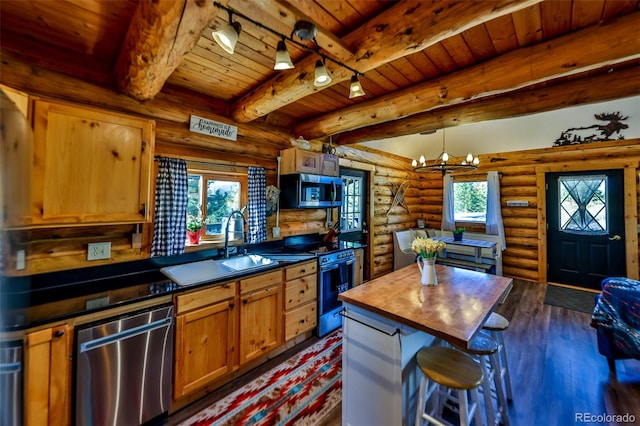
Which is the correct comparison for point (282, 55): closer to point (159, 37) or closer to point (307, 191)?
point (159, 37)

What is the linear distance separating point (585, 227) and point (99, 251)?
276 inches

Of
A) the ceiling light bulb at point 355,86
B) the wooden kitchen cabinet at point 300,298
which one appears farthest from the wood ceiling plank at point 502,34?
the wooden kitchen cabinet at point 300,298

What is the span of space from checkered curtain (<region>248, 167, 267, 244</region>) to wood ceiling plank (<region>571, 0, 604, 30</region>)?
2810 millimetres

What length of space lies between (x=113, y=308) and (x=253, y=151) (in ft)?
6.62

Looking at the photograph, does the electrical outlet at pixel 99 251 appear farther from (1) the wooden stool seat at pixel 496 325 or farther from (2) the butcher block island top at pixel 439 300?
(1) the wooden stool seat at pixel 496 325

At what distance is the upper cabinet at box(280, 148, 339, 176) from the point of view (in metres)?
3.02

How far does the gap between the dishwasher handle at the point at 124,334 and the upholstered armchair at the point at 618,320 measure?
12.1 feet

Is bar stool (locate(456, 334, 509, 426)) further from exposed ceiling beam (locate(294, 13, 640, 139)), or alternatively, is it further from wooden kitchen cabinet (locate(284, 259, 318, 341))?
exposed ceiling beam (locate(294, 13, 640, 139))

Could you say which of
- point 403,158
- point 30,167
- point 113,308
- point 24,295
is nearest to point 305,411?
point 113,308

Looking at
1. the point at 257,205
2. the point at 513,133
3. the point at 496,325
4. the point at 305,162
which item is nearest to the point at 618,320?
the point at 496,325

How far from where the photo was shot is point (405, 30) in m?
1.48

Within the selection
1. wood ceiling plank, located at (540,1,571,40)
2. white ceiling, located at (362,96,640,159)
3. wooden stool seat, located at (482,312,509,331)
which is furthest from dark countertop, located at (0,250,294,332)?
white ceiling, located at (362,96,640,159)

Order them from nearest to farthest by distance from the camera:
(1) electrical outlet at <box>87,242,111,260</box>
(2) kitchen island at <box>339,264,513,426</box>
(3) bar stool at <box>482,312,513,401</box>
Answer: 1. (2) kitchen island at <box>339,264,513,426</box>
2. (3) bar stool at <box>482,312,513,401</box>
3. (1) electrical outlet at <box>87,242,111,260</box>

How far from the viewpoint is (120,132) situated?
1796mm
